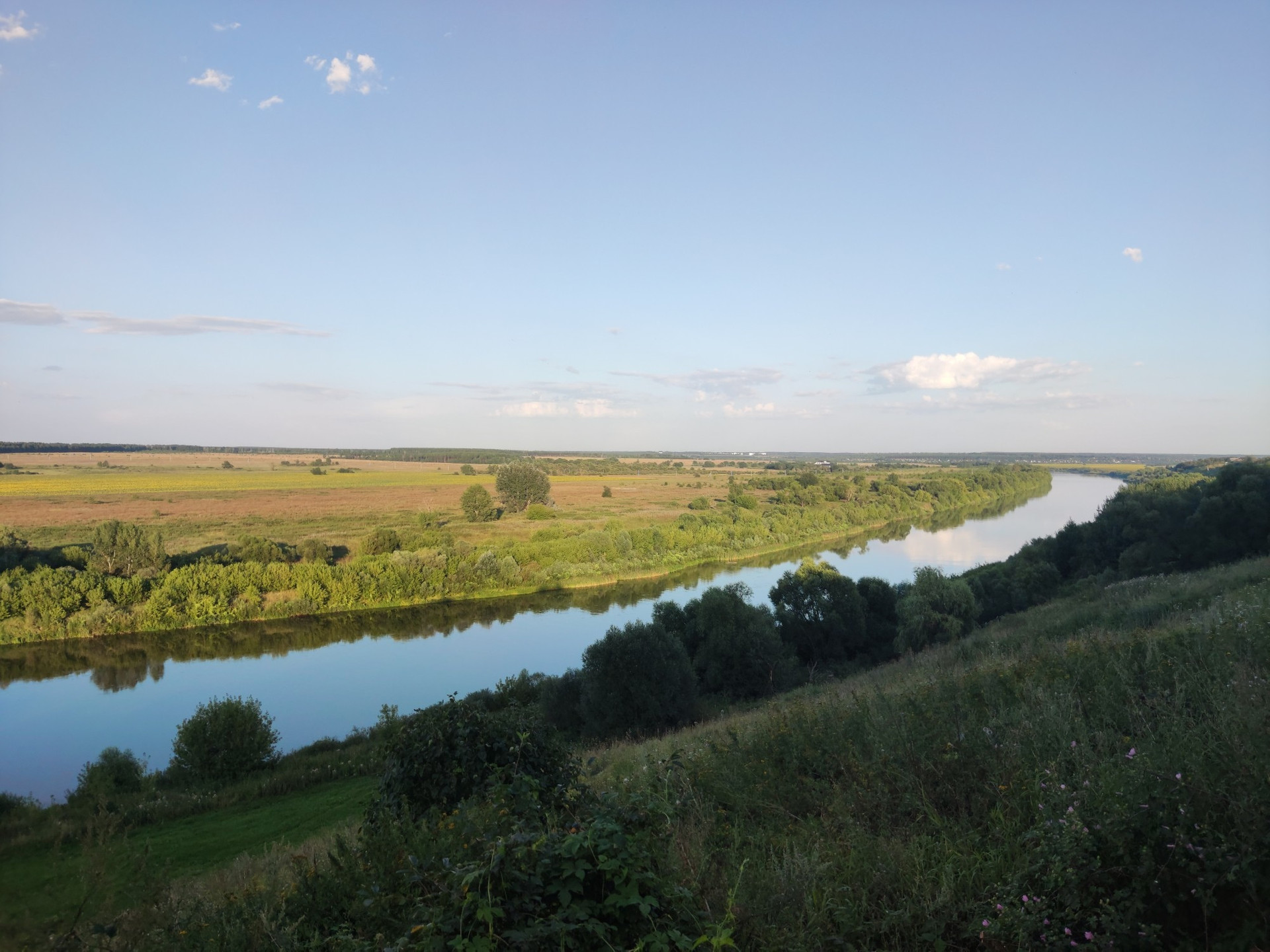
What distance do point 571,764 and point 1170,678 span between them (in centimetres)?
451

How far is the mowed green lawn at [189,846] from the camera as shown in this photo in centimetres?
682

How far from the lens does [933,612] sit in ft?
73.3

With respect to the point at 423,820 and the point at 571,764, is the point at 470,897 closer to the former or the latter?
the point at 423,820

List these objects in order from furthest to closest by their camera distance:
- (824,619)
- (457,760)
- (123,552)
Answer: (123,552)
(824,619)
(457,760)

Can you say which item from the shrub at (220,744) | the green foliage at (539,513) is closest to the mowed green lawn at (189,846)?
the shrub at (220,744)

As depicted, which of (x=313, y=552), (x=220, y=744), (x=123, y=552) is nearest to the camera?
(x=220, y=744)

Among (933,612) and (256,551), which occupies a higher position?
(933,612)

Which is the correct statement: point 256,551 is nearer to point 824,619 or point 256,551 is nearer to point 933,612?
point 824,619

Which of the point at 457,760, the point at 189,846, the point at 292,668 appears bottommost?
the point at 292,668

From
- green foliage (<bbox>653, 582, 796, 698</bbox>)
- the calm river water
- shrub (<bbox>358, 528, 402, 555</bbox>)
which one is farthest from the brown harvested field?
green foliage (<bbox>653, 582, 796, 698</bbox>)

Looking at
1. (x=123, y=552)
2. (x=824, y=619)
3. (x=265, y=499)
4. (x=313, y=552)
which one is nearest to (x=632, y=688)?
(x=824, y=619)

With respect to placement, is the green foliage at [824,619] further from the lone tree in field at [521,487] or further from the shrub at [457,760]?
the lone tree in field at [521,487]

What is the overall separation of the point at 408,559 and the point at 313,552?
22.0 feet

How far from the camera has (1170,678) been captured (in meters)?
Result: 4.62
